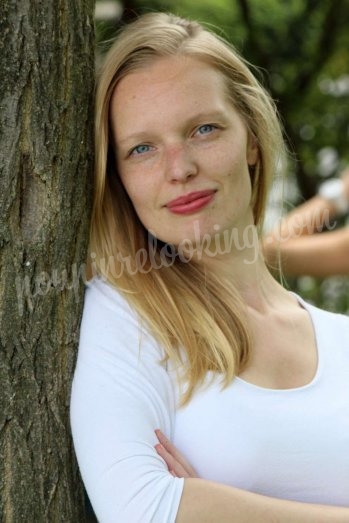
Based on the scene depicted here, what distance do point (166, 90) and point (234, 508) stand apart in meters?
0.92

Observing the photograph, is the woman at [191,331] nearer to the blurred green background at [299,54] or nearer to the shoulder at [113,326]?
the shoulder at [113,326]

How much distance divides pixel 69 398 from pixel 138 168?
55 centimetres

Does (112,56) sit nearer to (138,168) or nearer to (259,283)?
(138,168)

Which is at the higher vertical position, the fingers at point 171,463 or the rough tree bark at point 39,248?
the rough tree bark at point 39,248

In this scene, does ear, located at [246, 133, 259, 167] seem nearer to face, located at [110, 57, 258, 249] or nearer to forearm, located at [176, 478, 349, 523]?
face, located at [110, 57, 258, 249]

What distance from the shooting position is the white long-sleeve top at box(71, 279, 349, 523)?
194 centimetres

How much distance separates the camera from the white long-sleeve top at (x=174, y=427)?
1.94m

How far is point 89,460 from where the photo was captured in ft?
6.45

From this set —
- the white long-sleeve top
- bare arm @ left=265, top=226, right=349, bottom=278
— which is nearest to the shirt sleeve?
the white long-sleeve top

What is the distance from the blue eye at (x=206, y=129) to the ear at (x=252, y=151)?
216 millimetres

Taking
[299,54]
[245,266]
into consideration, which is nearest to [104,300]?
[245,266]

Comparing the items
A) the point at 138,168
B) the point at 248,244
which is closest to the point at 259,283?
the point at 248,244

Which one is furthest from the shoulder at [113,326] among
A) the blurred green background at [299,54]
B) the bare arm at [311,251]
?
the blurred green background at [299,54]

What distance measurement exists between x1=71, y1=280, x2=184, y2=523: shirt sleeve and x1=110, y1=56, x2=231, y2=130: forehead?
44 cm
